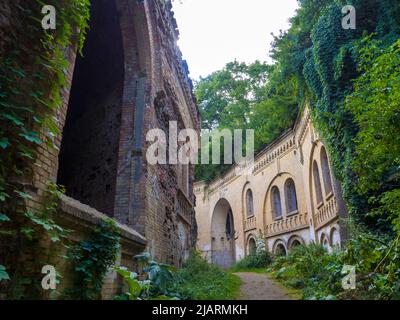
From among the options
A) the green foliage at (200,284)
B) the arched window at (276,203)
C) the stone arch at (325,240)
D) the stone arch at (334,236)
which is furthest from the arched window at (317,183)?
the green foliage at (200,284)

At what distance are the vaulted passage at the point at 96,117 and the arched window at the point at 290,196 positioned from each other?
48.8 ft

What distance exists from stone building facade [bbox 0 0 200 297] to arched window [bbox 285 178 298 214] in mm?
11892

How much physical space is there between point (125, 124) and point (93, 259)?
4.07 meters

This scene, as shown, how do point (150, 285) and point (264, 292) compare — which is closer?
point (150, 285)

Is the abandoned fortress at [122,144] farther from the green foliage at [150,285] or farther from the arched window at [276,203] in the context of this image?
the arched window at [276,203]

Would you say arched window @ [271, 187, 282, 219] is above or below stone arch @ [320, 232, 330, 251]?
above

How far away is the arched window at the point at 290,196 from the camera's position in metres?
20.3

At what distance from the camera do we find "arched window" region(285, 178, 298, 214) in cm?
2028

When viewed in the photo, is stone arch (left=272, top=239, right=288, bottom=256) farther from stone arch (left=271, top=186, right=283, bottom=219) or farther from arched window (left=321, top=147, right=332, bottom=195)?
arched window (left=321, top=147, right=332, bottom=195)

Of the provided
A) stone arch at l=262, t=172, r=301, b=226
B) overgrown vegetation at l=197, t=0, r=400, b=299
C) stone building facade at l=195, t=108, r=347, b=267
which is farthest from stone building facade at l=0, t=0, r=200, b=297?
stone arch at l=262, t=172, r=301, b=226

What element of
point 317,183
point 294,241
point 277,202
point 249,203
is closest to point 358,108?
point 317,183

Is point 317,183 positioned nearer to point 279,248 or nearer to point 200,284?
point 279,248

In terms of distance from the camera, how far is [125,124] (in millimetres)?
7523
